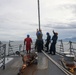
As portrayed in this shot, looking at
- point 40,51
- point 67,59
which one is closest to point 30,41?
point 40,51

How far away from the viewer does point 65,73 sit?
37.4 feet

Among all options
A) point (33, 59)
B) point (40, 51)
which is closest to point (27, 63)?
point (33, 59)

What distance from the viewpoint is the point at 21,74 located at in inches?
454

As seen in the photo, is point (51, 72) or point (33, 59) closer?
point (51, 72)

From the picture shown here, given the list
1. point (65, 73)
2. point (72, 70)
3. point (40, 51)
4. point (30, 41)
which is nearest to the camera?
point (65, 73)

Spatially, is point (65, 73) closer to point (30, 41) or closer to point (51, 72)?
point (51, 72)

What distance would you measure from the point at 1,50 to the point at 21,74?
7.27 ft

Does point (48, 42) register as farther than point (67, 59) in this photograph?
Yes

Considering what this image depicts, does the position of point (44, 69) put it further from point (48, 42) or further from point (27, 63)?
point (48, 42)

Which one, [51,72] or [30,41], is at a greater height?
[30,41]

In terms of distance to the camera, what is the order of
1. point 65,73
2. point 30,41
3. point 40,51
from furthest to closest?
point 40,51, point 30,41, point 65,73

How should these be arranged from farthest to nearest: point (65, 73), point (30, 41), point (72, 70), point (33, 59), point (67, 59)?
point (30, 41) → point (33, 59) → point (67, 59) → point (72, 70) → point (65, 73)

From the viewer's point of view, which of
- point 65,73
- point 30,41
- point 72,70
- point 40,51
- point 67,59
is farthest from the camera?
point 40,51

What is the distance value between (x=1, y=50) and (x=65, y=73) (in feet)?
12.8
